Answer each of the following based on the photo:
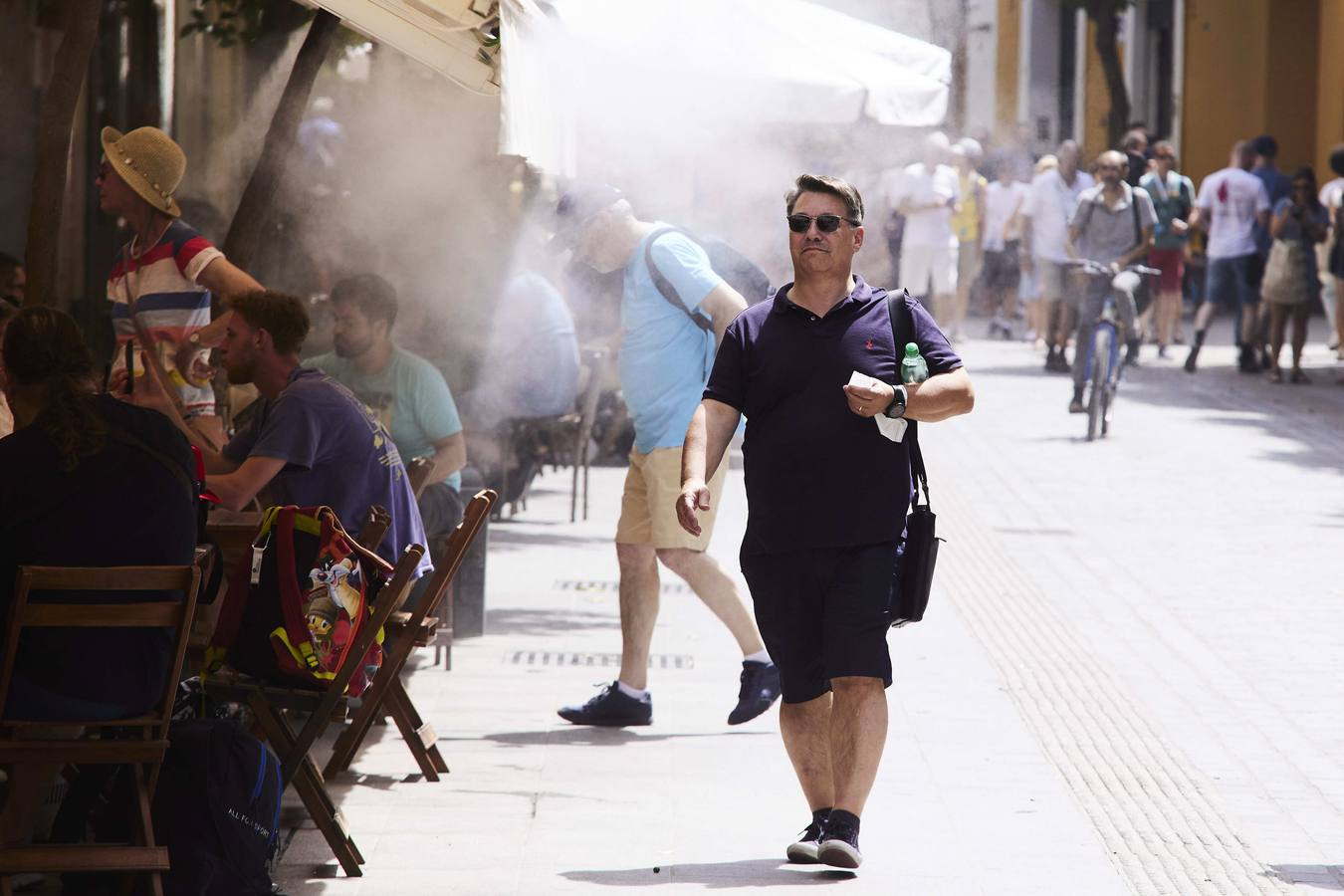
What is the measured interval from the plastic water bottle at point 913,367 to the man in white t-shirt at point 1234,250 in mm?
14367

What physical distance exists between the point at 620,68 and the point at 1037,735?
4.49m

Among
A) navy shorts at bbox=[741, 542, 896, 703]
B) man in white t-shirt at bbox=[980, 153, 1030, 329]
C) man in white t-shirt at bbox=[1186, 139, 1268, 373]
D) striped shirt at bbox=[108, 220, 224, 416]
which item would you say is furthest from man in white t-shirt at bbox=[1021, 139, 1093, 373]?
navy shorts at bbox=[741, 542, 896, 703]

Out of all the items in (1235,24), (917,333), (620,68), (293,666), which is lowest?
(293,666)

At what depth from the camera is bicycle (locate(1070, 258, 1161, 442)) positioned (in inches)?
562

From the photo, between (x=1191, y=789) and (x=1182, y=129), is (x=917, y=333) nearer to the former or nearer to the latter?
(x=1191, y=789)

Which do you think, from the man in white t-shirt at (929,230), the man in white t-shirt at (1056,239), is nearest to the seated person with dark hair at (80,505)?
the man in white t-shirt at (1056,239)

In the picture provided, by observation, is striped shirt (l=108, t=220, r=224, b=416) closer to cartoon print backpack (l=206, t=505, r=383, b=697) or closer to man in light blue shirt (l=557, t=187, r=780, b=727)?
man in light blue shirt (l=557, t=187, r=780, b=727)

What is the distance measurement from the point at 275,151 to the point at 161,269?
141 centimetres

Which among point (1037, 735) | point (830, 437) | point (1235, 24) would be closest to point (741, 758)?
point (1037, 735)

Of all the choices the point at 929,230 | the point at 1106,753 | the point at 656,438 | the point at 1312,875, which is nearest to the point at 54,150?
the point at 656,438

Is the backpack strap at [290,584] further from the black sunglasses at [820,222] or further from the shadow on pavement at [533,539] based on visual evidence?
the shadow on pavement at [533,539]

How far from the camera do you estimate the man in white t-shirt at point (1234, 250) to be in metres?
18.8

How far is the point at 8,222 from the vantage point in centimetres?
1150

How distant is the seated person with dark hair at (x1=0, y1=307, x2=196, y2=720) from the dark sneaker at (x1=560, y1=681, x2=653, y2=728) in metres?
2.27
